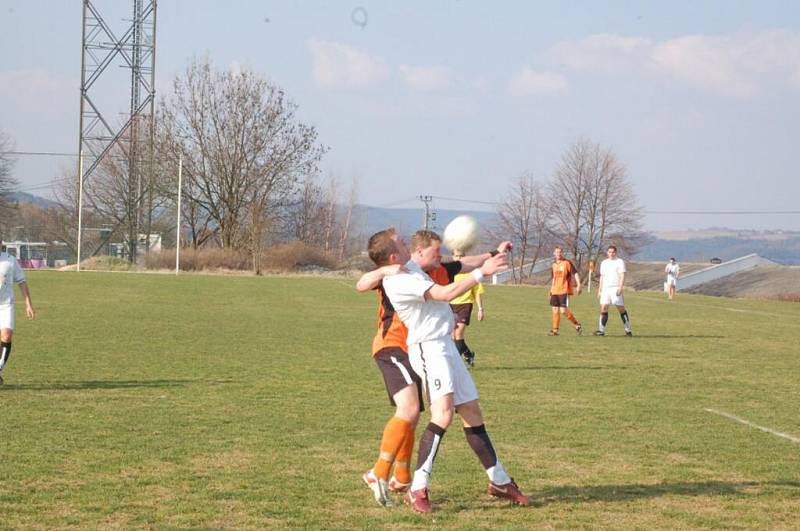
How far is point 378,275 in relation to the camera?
631 cm

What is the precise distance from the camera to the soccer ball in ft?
20.9

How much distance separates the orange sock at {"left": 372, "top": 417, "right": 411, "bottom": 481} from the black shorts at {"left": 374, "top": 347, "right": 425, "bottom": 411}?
0.65 ft

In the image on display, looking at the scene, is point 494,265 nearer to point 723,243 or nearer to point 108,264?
point 108,264

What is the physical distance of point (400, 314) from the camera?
640cm

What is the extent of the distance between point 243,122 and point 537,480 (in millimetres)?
59025

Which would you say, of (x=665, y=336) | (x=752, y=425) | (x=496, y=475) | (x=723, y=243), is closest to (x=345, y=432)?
(x=496, y=475)

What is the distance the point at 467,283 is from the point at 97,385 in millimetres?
7591

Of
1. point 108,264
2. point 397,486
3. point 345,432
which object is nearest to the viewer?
point 397,486

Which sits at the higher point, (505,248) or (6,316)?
(505,248)

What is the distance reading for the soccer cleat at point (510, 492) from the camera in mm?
6410

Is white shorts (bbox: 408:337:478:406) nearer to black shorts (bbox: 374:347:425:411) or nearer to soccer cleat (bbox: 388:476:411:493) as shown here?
black shorts (bbox: 374:347:425:411)

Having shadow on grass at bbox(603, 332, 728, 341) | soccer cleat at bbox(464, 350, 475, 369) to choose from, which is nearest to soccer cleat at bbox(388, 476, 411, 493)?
soccer cleat at bbox(464, 350, 475, 369)

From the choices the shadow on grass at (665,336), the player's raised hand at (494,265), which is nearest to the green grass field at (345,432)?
the shadow on grass at (665,336)

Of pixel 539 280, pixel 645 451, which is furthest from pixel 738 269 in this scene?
pixel 645 451
